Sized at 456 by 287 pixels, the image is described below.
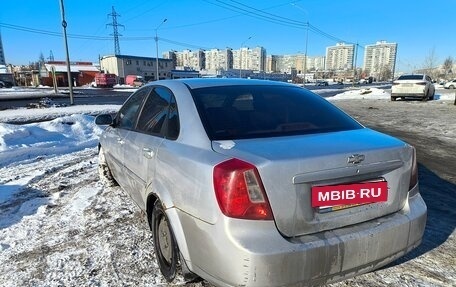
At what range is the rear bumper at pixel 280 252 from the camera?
1866 millimetres

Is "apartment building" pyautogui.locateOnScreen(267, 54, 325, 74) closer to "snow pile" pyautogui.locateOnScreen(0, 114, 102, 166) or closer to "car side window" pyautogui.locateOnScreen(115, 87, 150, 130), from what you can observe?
"snow pile" pyautogui.locateOnScreen(0, 114, 102, 166)

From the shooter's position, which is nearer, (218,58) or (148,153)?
(148,153)

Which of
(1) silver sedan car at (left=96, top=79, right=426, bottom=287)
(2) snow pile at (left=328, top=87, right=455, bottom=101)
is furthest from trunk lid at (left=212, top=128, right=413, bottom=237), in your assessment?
(2) snow pile at (left=328, top=87, right=455, bottom=101)

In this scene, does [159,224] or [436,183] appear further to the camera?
[436,183]

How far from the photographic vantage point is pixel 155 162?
8.82ft

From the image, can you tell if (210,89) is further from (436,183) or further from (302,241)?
(436,183)

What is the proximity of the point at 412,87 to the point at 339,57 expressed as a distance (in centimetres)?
12312

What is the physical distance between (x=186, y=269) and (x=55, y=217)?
2402 mm

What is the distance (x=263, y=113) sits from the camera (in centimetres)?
275

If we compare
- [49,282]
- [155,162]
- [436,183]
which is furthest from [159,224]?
[436,183]

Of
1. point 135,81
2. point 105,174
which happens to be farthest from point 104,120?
point 135,81

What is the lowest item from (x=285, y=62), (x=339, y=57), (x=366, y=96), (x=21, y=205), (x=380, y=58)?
(x=366, y=96)

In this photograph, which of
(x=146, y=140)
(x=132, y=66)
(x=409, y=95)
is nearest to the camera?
(x=146, y=140)

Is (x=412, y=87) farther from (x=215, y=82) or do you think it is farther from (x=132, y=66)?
(x=132, y=66)
